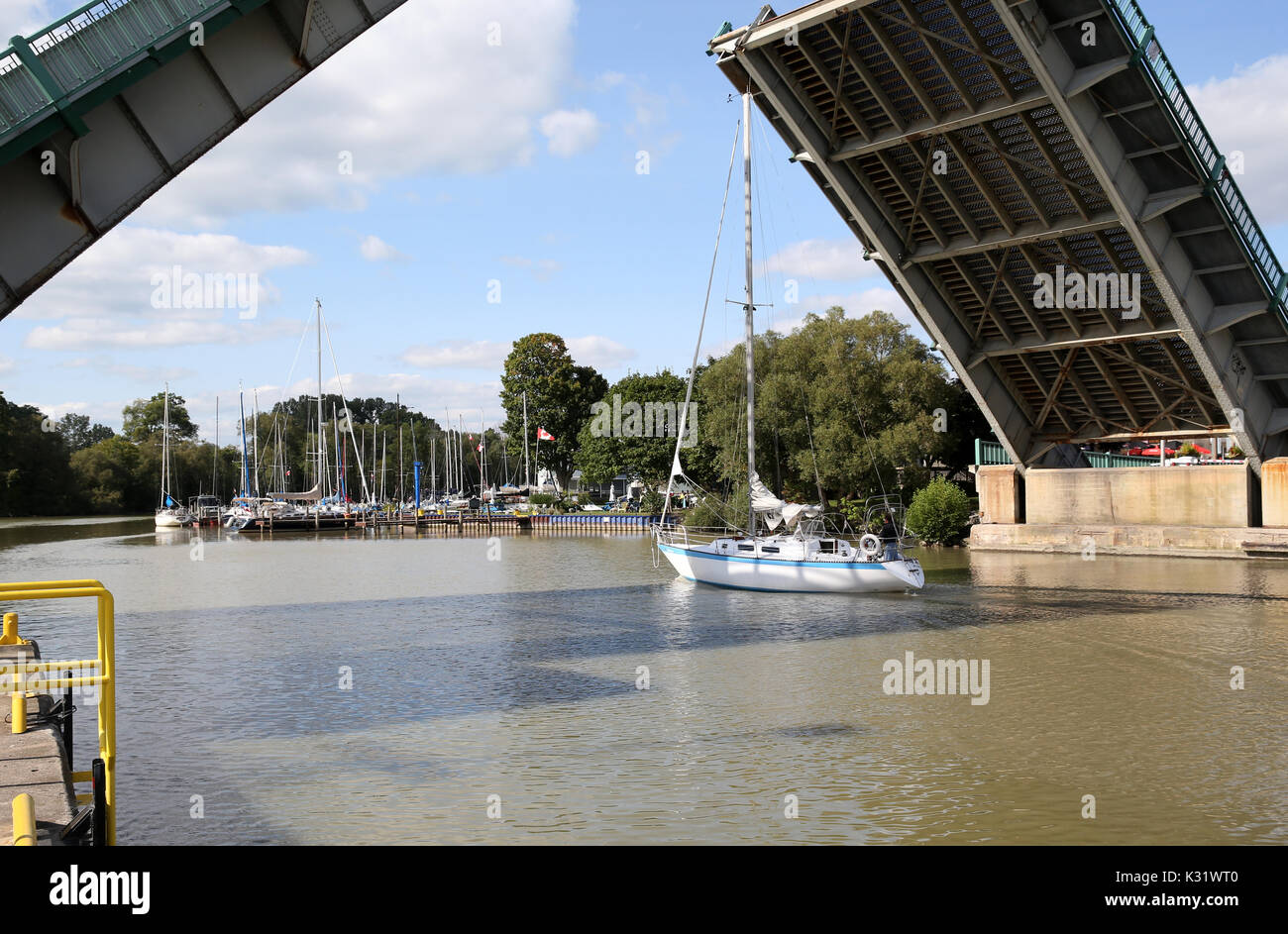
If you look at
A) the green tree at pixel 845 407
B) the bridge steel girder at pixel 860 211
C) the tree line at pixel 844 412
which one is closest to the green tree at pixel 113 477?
the tree line at pixel 844 412

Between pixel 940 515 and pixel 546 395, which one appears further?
pixel 546 395

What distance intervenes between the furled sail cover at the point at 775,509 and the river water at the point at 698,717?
2.38 m

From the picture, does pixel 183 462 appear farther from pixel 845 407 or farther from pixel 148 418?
pixel 845 407

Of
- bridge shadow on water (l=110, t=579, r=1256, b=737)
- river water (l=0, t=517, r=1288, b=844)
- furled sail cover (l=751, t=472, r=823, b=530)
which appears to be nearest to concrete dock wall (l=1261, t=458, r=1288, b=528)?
river water (l=0, t=517, r=1288, b=844)

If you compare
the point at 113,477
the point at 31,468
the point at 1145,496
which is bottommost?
the point at 1145,496

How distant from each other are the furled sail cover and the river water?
93.8 inches

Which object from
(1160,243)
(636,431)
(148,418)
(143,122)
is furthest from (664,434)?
(148,418)

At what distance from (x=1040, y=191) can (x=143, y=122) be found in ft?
64.9

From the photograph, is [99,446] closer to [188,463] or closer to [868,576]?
[188,463]

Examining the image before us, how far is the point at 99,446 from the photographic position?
10750cm

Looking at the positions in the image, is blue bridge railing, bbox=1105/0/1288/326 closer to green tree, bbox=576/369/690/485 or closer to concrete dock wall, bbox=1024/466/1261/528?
concrete dock wall, bbox=1024/466/1261/528

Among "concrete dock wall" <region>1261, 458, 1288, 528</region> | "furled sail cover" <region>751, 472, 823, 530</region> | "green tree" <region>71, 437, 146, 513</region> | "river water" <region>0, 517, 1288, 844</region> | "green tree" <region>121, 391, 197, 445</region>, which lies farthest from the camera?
"green tree" <region>121, 391, 197, 445</region>

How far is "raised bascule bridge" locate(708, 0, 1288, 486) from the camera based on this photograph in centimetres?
2155

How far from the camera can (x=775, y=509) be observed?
85.3 feet
